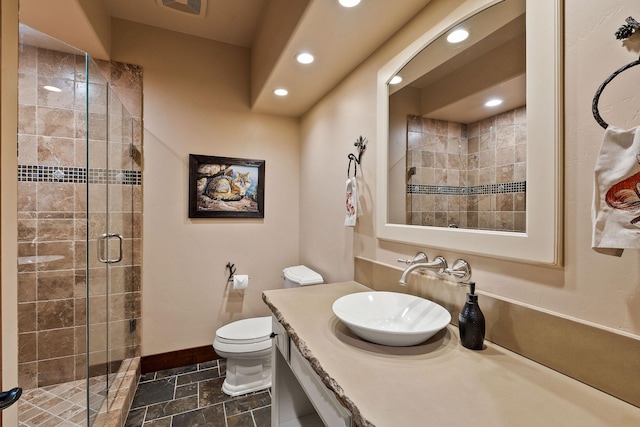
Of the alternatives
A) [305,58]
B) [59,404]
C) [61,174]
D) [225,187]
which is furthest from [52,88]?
[59,404]

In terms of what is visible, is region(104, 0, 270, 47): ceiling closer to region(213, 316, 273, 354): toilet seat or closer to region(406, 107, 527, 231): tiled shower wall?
region(406, 107, 527, 231): tiled shower wall

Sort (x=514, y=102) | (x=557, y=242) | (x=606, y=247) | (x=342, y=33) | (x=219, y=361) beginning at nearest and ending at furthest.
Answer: (x=606, y=247) → (x=557, y=242) → (x=514, y=102) → (x=342, y=33) → (x=219, y=361)

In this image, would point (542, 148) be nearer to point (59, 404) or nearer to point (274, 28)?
point (274, 28)

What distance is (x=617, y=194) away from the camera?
653mm

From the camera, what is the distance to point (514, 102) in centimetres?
99

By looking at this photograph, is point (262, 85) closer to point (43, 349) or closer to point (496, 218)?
point (496, 218)

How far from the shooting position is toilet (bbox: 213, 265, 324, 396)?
2053mm

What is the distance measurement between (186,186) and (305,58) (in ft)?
4.81

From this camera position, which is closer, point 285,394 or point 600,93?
point 600,93

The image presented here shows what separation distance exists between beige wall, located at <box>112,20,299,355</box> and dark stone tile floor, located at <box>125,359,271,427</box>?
27 cm

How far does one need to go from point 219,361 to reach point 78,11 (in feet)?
8.76

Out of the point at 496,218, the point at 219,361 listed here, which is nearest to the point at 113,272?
the point at 219,361

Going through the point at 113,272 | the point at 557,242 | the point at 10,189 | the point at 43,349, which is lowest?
the point at 43,349

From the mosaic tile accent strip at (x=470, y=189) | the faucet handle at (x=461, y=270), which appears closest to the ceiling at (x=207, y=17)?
the mosaic tile accent strip at (x=470, y=189)
